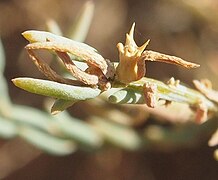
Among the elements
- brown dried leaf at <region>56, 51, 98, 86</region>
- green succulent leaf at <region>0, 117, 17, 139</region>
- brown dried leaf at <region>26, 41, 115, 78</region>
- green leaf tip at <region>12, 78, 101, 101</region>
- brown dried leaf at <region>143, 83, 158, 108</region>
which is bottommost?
green succulent leaf at <region>0, 117, 17, 139</region>

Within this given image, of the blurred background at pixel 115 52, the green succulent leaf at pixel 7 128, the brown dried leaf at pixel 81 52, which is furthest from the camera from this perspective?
the blurred background at pixel 115 52

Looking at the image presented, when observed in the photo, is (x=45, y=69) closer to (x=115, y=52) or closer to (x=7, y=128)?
(x=7, y=128)

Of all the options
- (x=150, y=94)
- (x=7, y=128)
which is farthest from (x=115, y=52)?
(x=150, y=94)

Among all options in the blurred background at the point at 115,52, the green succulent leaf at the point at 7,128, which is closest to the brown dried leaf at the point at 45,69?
the green succulent leaf at the point at 7,128

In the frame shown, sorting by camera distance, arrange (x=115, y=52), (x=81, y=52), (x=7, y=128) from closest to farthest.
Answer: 1. (x=81, y=52)
2. (x=7, y=128)
3. (x=115, y=52)

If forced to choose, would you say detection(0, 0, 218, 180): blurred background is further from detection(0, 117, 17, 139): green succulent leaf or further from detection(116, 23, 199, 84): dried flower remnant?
detection(116, 23, 199, 84): dried flower remnant

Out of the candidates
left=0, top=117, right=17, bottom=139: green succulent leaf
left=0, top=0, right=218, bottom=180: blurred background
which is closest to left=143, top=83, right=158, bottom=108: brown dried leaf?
left=0, top=117, right=17, bottom=139: green succulent leaf

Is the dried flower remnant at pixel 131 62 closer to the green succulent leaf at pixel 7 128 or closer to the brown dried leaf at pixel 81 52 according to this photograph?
the brown dried leaf at pixel 81 52

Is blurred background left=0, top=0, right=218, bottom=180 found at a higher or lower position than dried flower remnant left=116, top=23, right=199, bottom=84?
lower
